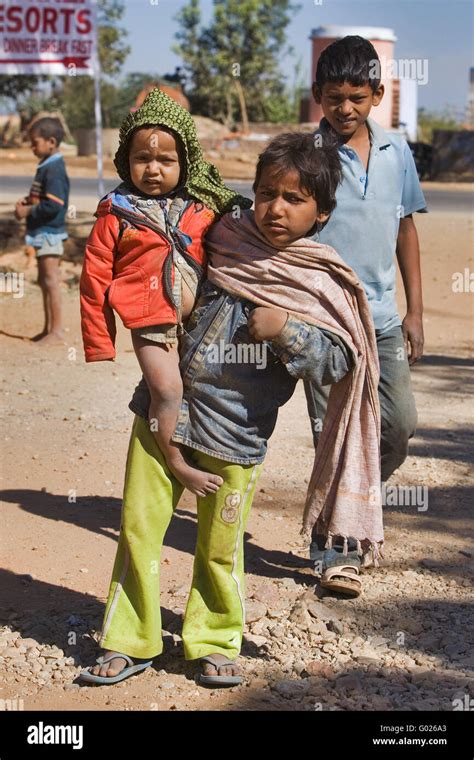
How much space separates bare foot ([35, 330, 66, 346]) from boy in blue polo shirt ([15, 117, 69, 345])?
29 centimetres

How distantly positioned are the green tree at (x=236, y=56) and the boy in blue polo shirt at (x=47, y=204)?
27.2 m

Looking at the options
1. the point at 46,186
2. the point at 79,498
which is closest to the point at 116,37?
the point at 46,186

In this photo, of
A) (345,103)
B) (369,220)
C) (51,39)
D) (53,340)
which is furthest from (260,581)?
(51,39)

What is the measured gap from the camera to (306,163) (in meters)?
2.95

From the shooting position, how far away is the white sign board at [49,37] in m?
12.7

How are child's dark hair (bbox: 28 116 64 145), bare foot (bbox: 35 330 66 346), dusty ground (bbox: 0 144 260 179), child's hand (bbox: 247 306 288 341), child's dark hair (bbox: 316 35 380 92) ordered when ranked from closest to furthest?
child's hand (bbox: 247 306 288 341) → child's dark hair (bbox: 316 35 380 92) → child's dark hair (bbox: 28 116 64 145) → bare foot (bbox: 35 330 66 346) → dusty ground (bbox: 0 144 260 179)

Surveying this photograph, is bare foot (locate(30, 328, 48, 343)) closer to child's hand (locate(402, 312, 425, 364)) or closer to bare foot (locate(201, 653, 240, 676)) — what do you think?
child's hand (locate(402, 312, 425, 364))

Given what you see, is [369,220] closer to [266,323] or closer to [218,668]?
[266,323]

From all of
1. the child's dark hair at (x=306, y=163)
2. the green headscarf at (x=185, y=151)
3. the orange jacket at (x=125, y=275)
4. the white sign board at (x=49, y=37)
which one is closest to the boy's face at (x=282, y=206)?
the child's dark hair at (x=306, y=163)

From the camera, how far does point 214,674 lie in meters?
3.19

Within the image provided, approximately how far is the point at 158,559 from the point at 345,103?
1.73m

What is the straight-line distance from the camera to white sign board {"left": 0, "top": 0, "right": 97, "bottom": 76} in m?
12.7

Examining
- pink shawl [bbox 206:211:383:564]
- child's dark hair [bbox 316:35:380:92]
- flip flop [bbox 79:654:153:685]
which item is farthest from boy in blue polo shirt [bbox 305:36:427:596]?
flip flop [bbox 79:654:153:685]
